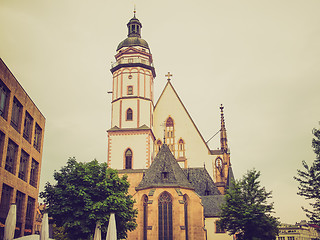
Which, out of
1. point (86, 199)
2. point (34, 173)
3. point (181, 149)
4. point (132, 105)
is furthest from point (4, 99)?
point (181, 149)

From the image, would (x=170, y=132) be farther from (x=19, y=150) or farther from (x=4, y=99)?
(x=4, y=99)

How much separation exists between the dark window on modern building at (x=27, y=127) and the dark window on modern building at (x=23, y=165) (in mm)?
1484

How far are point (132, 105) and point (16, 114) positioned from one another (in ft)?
70.1

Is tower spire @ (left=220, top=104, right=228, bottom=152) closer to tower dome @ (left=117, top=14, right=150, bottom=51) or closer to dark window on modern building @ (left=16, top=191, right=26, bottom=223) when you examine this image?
tower dome @ (left=117, top=14, right=150, bottom=51)

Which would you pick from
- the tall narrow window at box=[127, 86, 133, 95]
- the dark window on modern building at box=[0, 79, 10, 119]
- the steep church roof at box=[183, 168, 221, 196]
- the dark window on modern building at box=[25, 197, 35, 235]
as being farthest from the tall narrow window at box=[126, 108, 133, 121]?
the dark window on modern building at box=[0, 79, 10, 119]

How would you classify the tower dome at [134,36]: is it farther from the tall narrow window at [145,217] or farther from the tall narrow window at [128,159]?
the tall narrow window at [145,217]

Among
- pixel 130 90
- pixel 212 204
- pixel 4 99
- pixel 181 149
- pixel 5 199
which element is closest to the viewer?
pixel 4 99

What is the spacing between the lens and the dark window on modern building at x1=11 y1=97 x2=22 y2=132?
91.8 ft

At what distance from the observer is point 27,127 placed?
106ft

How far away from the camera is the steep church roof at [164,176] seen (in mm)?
38812

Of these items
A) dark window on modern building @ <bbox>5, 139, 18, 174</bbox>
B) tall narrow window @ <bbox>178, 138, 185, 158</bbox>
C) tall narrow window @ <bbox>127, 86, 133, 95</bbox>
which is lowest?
dark window on modern building @ <bbox>5, 139, 18, 174</bbox>

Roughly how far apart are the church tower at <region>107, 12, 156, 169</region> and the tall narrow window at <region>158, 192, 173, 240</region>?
8.50 m

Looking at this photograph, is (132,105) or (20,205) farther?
(132,105)

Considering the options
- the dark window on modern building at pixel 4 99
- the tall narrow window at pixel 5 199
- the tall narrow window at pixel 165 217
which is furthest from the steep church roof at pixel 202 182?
the dark window on modern building at pixel 4 99
